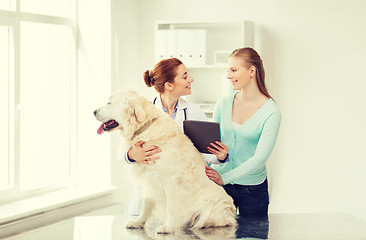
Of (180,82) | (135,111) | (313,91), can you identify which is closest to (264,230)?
(135,111)

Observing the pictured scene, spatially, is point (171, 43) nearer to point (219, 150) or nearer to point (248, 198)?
point (248, 198)

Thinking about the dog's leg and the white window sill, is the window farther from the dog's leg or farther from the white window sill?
the dog's leg

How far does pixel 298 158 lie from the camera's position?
4.57 metres

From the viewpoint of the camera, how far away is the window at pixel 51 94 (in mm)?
4066

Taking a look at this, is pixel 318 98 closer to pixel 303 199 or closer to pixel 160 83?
pixel 303 199

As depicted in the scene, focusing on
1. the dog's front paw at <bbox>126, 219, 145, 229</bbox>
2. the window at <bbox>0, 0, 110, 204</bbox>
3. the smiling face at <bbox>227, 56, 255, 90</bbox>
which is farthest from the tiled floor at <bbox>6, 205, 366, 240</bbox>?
the window at <bbox>0, 0, 110, 204</bbox>

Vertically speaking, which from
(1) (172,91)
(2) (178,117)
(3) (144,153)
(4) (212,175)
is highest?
(1) (172,91)

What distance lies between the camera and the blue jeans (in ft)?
7.97

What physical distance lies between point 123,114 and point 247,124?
65cm

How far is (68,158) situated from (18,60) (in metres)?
1.13

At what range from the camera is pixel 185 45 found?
178 inches

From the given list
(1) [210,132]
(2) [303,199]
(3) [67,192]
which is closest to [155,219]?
(1) [210,132]

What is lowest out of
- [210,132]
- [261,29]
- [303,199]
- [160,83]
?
[303,199]

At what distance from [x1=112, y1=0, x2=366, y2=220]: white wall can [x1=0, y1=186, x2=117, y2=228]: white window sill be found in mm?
1058
